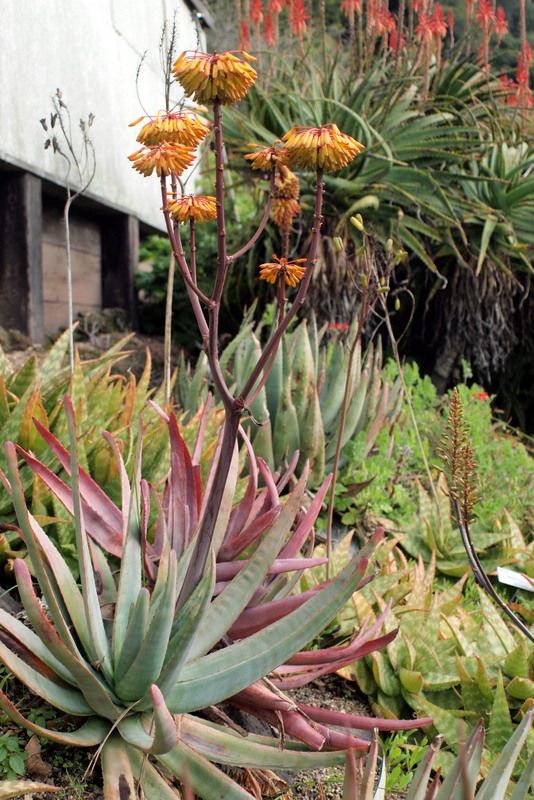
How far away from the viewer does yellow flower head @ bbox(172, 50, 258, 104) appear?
144cm

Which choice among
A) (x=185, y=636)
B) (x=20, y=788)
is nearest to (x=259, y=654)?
(x=185, y=636)

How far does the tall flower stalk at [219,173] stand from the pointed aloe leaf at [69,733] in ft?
1.15

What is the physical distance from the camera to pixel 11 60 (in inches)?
179

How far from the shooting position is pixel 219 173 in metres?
1.50

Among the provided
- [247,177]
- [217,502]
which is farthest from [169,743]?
[247,177]

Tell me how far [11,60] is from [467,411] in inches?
130

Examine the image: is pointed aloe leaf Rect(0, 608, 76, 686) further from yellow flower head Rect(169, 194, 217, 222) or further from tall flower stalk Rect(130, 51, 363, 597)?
yellow flower head Rect(169, 194, 217, 222)

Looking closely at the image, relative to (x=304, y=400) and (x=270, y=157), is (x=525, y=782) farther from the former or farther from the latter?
(x=304, y=400)

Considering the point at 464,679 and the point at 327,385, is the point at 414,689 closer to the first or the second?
the point at 464,679

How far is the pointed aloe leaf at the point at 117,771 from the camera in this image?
155 centimetres

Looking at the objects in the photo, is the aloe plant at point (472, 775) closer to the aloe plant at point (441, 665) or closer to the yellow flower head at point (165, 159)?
the aloe plant at point (441, 665)

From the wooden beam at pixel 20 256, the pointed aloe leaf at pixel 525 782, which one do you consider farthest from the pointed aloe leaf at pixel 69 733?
the wooden beam at pixel 20 256

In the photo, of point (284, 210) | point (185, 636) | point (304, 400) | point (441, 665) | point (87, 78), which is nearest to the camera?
point (185, 636)

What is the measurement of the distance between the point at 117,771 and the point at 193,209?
3.96ft
